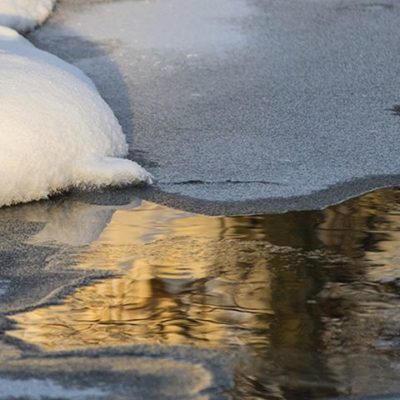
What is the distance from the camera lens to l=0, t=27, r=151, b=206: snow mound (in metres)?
4.25

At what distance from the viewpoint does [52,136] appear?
434 cm

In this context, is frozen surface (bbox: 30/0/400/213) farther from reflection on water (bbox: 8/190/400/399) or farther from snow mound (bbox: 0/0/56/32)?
reflection on water (bbox: 8/190/400/399)

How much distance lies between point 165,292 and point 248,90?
7.35 feet

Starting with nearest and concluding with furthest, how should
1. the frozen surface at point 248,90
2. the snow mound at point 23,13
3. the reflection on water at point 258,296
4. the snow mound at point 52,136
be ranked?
the reflection on water at point 258,296 < the snow mound at point 52,136 < the frozen surface at point 248,90 < the snow mound at point 23,13

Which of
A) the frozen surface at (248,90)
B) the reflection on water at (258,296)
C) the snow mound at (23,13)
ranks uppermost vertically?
the snow mound at (23,13)

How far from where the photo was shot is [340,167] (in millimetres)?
4648

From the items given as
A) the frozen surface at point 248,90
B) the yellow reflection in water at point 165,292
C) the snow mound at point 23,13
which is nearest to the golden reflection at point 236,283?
the yellow reflection in water at point 165,292

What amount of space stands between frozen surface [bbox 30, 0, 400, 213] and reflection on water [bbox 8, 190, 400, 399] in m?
0.26

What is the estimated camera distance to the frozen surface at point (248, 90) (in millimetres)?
4539

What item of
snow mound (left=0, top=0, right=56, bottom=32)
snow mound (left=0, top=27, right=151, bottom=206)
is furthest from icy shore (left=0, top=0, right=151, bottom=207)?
snow mound (left=0, top=0, right=56, bottom=32)

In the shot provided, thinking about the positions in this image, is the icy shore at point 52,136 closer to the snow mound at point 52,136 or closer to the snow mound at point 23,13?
the snow mound at point 52,136

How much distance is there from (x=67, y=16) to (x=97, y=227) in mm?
3007

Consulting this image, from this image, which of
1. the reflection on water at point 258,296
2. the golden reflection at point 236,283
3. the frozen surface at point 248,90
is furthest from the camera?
the frozen surface at point 248,90

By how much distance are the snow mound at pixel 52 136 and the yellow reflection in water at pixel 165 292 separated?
A: 353mm
